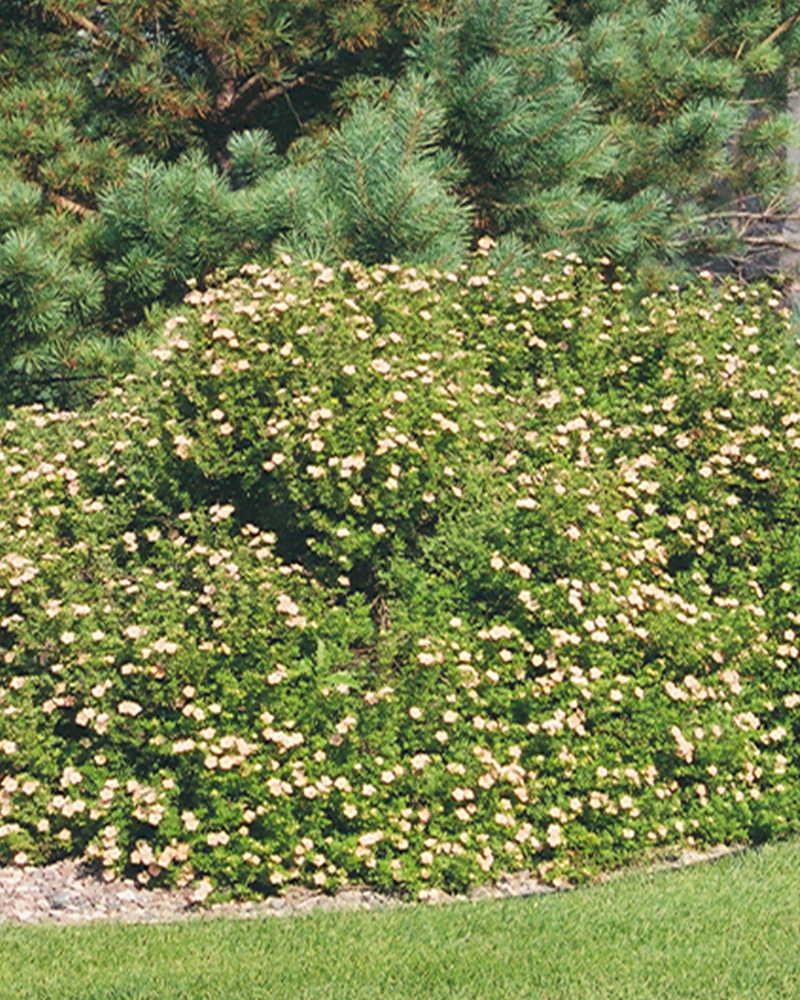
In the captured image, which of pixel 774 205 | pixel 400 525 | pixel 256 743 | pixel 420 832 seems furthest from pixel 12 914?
pixel 774 205

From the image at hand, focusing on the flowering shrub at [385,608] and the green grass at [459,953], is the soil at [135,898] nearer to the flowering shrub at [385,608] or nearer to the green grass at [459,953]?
the flowering shrub at [385,608]

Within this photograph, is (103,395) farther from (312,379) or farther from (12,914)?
(12,914)

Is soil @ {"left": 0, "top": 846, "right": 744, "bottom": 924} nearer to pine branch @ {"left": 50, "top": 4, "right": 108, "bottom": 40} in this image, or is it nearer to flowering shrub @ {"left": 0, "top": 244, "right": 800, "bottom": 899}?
flowering shrub @ {"left": 0, "top": 244, "right": 800, "bottom": 899}

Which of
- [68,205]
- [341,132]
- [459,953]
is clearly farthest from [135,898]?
[68,205]

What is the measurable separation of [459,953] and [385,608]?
67.8 inches

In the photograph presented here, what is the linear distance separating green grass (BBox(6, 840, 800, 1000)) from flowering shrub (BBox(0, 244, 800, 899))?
413mm

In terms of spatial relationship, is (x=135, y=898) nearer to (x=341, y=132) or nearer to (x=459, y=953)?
(x=459, y=953)

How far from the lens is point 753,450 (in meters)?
6.16

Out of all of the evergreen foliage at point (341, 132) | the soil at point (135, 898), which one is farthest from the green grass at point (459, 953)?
the evergreen foliage at point (341, 132)

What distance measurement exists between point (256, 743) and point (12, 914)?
107 centimetres

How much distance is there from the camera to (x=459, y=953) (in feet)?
13.6

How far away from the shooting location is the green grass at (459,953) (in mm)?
3881

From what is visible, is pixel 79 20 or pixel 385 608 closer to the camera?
pixel 385 608

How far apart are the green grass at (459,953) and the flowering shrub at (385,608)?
41 cm
